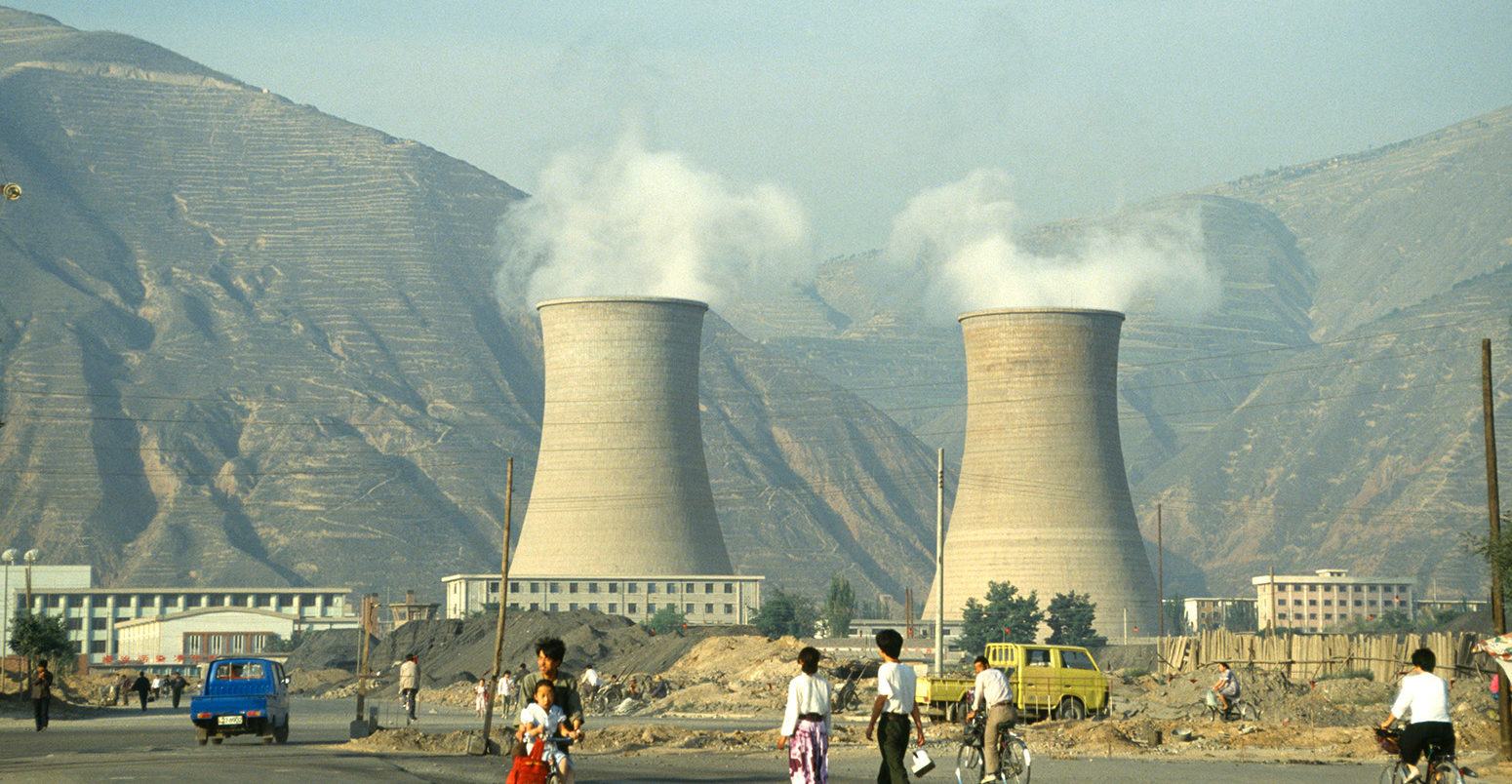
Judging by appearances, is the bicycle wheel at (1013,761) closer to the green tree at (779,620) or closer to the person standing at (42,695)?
the person standing at (42,695)

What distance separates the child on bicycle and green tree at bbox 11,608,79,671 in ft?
132

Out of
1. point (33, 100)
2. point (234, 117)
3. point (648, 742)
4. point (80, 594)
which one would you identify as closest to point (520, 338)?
point (234, 117)

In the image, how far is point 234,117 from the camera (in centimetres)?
18900

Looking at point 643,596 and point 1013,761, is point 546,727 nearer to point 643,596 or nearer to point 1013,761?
point 1013,761

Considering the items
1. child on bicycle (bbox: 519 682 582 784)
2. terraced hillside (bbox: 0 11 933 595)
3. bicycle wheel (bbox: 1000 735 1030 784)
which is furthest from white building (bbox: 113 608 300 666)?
child on bicycle (bbox: 519 682 582 784)

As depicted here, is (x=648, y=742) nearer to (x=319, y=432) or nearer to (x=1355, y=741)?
(x=1355, y=741)

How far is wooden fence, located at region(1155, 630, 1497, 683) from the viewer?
2872cm

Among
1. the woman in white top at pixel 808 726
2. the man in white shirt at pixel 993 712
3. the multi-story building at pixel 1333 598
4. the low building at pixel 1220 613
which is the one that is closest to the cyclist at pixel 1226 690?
the man in white shirt at pixel 993 712

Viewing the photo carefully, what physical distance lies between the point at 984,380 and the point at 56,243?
12830cm

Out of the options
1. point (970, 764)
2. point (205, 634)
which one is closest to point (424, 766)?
point (970, 764)

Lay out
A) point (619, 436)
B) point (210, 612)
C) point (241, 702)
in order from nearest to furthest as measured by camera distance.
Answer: point (241, 702) < point (619, 436) < point (210, 612)

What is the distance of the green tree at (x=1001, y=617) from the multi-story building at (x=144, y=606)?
4053 centimetres

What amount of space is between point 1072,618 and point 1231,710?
3438 cm

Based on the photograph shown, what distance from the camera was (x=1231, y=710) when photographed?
76.8 feet
